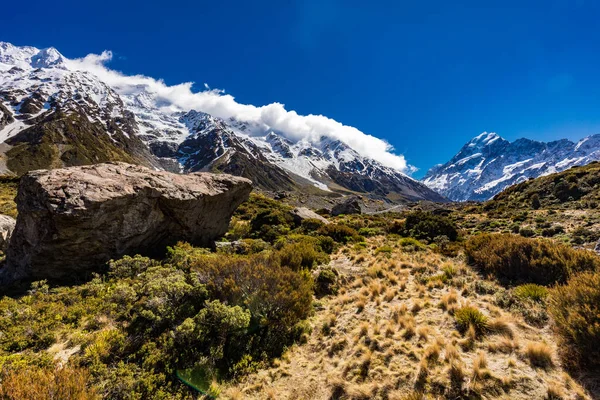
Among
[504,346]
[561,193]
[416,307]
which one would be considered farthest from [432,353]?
[561,193]

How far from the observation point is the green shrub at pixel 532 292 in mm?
7477

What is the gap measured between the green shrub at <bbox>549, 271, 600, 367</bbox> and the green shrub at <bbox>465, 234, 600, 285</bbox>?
2844 mm

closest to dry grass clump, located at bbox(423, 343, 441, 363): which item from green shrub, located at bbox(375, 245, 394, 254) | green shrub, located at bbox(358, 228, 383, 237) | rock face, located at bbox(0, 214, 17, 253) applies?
green shrub, located at bbox(375, 245, 394, 254)

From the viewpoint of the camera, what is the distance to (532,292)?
25.0 ft

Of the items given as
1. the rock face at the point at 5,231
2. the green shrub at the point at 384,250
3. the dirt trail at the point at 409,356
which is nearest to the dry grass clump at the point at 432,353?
the dirt trail at the point at 409,356

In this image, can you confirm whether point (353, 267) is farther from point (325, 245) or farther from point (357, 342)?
point (357, 342)

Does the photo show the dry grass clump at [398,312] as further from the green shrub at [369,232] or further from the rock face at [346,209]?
the rock face at [346,209]

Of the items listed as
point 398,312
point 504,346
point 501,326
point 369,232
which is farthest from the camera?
point 369,232

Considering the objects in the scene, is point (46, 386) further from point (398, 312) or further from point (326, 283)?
point (326, 283)

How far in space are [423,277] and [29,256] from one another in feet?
52.3

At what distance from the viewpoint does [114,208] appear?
11.2 meters

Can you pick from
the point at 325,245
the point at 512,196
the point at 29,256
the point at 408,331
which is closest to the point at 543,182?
the point at 512,196

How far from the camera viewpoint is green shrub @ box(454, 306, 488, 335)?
655 centimetres

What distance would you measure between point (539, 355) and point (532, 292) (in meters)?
3.11
